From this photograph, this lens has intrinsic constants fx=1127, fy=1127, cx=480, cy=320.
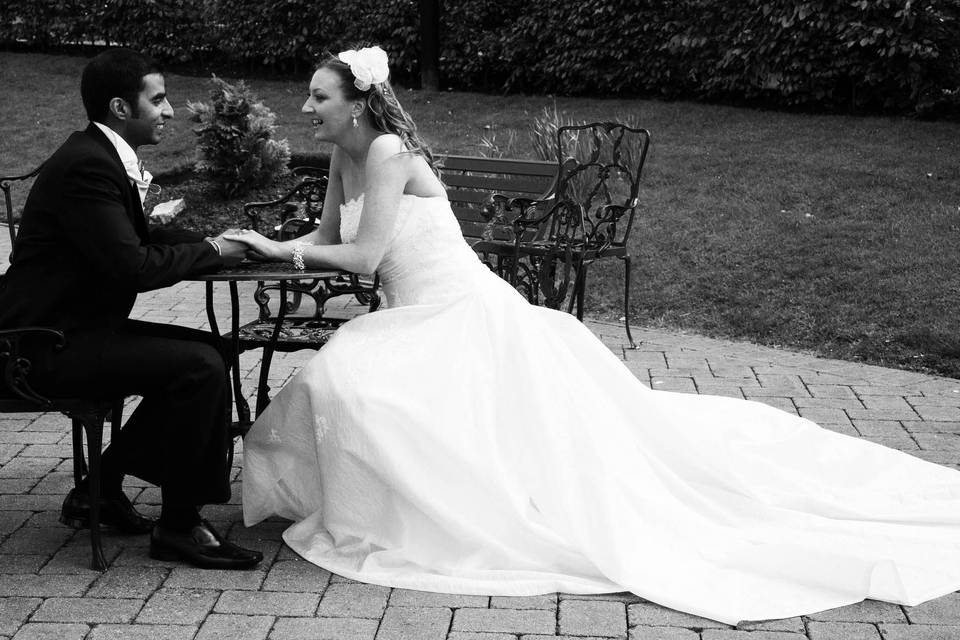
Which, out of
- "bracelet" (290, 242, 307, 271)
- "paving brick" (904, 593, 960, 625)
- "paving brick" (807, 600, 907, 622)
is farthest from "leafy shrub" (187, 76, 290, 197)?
"paving brick" (904, 593, 960, 625)

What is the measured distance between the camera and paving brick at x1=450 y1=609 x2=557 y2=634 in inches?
127

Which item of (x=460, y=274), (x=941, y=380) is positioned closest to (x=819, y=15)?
(x=941, y=380)

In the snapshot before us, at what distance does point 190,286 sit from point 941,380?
4810 mm

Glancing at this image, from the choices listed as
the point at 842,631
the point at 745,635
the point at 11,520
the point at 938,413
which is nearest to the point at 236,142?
→ the point at 11,520

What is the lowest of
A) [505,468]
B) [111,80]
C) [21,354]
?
[505,468]

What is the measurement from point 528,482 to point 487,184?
12.2ft

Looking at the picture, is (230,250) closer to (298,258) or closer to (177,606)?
(298,258)

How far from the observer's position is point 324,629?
3.22m

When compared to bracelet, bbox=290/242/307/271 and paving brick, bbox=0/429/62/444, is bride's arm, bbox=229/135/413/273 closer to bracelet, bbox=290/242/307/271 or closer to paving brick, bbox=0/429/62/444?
bracelet, bbox=290/242/307/271

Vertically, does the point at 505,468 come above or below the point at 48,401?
below

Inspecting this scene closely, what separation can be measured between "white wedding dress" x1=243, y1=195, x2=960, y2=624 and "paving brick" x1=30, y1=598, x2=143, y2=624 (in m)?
0.60

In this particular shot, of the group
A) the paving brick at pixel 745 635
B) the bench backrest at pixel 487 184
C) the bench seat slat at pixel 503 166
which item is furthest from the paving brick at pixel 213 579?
the bench seat slat at pixel 503 166

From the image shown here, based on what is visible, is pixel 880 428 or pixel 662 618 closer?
pixel 662 618

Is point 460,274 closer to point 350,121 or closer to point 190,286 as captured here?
point 350,121
